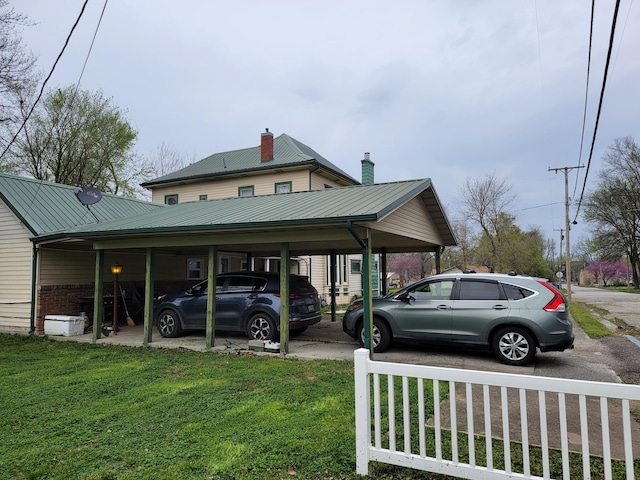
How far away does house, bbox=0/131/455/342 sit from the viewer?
7988 millimetres

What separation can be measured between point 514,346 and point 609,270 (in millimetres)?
90877

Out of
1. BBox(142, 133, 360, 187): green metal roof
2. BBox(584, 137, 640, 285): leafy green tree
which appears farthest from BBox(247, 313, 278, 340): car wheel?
BBox(584, 137, 640, 285): leafy green tree

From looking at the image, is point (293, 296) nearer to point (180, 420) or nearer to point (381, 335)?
point (381, 335)

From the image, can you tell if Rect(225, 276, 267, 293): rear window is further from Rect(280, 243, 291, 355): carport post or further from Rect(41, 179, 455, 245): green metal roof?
Rect(41, 179, 455, 245): green metal roof

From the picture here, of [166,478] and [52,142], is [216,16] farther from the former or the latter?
[52,142]

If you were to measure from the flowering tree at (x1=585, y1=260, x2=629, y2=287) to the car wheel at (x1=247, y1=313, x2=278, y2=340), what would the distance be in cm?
8431

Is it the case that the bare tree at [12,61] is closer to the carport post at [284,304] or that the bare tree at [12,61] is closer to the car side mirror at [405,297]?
the carport post at [284,304]

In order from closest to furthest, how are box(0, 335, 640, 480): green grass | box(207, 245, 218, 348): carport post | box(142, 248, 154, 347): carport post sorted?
box(0, 335, 640, 480): green grass → box(207, 245, 218, 348): carport post → box(142, 248, 154, 347): carport post

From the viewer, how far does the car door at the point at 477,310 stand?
7.20 metres

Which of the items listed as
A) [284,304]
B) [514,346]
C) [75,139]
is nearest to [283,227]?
[284,304]

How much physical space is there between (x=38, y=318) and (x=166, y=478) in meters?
10.2

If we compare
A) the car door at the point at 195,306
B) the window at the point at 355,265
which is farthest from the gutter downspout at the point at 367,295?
the window at the point at 355,265

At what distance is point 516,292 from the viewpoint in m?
7.16

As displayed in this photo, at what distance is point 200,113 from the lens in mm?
22547
